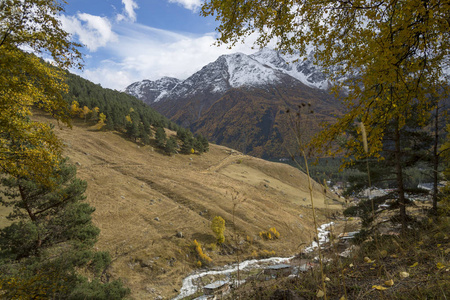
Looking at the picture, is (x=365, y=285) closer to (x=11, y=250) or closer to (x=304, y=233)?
(x=11, y=250)

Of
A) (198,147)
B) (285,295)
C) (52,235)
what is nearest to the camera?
(285,295)

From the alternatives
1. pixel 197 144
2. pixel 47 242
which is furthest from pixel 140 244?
pixel 197 144

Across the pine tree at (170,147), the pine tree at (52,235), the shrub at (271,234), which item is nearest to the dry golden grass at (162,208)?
the shrub at (271,234)

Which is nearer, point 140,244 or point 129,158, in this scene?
point 140,244

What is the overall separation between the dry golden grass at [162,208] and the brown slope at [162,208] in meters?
0.10

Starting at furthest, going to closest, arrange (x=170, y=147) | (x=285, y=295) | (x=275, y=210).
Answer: (x=170, y=147), (x=275, y=210), (x=285, y=295)

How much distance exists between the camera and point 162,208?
3775 centimetres

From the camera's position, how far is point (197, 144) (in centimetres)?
7856

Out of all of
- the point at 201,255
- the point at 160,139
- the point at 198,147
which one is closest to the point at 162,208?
the point at 201,255

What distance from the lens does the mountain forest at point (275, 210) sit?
119 inches

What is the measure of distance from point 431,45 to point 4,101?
9141 mm

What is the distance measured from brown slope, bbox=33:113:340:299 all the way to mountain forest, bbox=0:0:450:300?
29cm

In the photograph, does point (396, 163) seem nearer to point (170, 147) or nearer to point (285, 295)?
point (285, 295)

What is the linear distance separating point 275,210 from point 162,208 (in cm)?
2292
